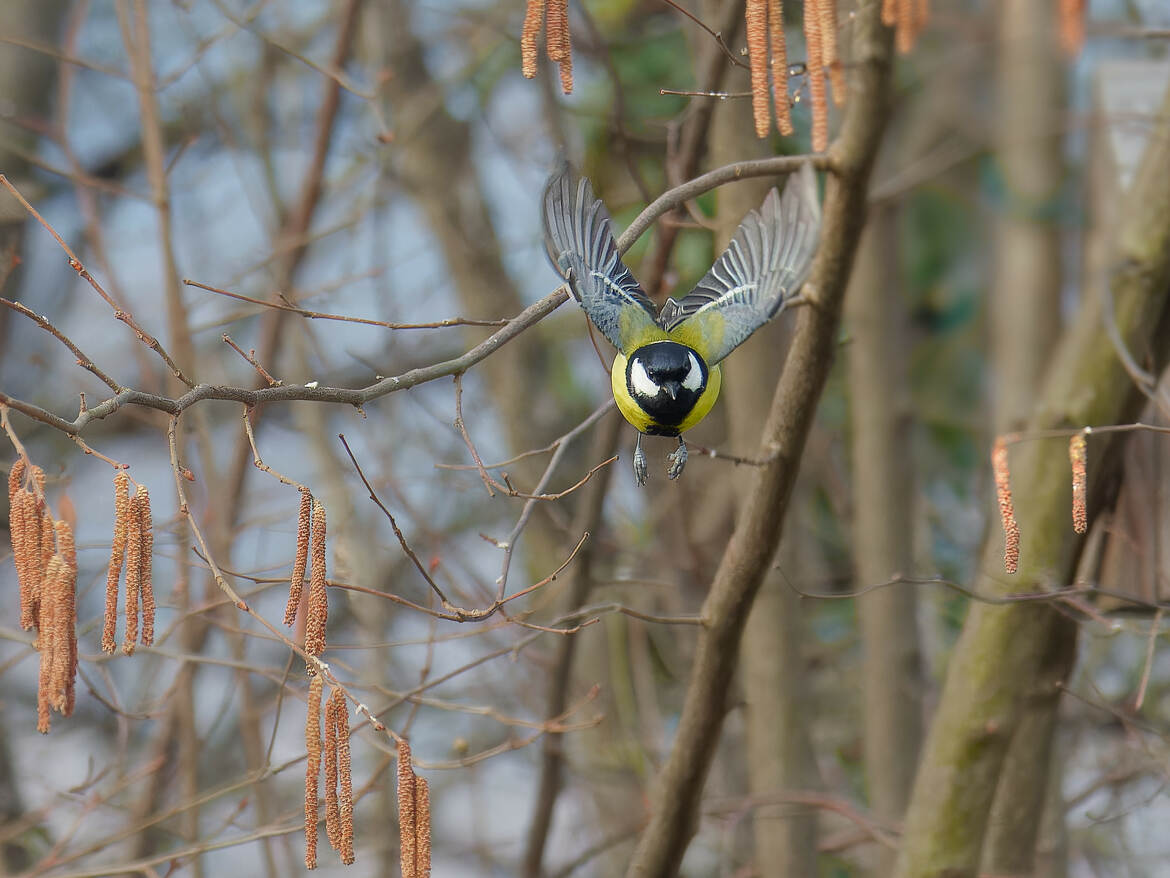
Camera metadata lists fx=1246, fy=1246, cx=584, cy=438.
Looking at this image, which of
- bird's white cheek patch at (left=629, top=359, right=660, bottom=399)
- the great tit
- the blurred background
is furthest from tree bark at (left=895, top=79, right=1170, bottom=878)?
bird's white cheek patch at (left=629, top=359, right=660, bottom=399)

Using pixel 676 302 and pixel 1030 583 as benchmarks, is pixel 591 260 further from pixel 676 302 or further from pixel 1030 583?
pixel 1030 583

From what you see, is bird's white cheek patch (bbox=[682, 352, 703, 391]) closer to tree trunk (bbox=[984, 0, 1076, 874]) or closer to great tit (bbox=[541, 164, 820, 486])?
great tit (bbox=[541, 164, 820, 486])

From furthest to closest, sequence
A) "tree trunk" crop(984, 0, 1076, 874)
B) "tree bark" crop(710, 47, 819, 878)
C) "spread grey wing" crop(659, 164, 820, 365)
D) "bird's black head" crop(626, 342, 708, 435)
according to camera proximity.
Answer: "tree trunk" crop(984, 0, 1076, 874)
"tree bark" crop(710, 47, 819, 878)
"spread grey wing" crop(659, 164, 820, 365)
"bird's black head" crop(626, 342, 708, 435)

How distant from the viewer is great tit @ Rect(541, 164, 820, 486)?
1.56 metres

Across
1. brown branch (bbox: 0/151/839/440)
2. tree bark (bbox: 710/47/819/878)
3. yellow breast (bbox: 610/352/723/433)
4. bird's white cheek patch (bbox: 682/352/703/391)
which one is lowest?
tree bark (bbox: 710/47/819/878)

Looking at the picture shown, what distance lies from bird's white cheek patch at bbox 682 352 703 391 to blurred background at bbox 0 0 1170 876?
52 centimetres

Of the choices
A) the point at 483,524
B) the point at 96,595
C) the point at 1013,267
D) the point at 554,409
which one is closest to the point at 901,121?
the point at 1013,267

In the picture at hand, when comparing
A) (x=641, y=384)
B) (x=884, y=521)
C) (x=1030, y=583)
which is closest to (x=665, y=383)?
(x=641, y=384)

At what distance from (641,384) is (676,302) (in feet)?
0.95

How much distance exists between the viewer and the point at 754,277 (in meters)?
1.73

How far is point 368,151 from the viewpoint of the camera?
3615mm

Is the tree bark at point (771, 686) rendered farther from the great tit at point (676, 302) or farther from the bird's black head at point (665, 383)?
the bird's black head at point (665, 383)

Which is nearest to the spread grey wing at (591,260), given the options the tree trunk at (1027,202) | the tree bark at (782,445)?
the tree bark at (782,445)

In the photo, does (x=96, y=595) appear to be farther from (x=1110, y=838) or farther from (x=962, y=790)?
(x=1110, y=838)
